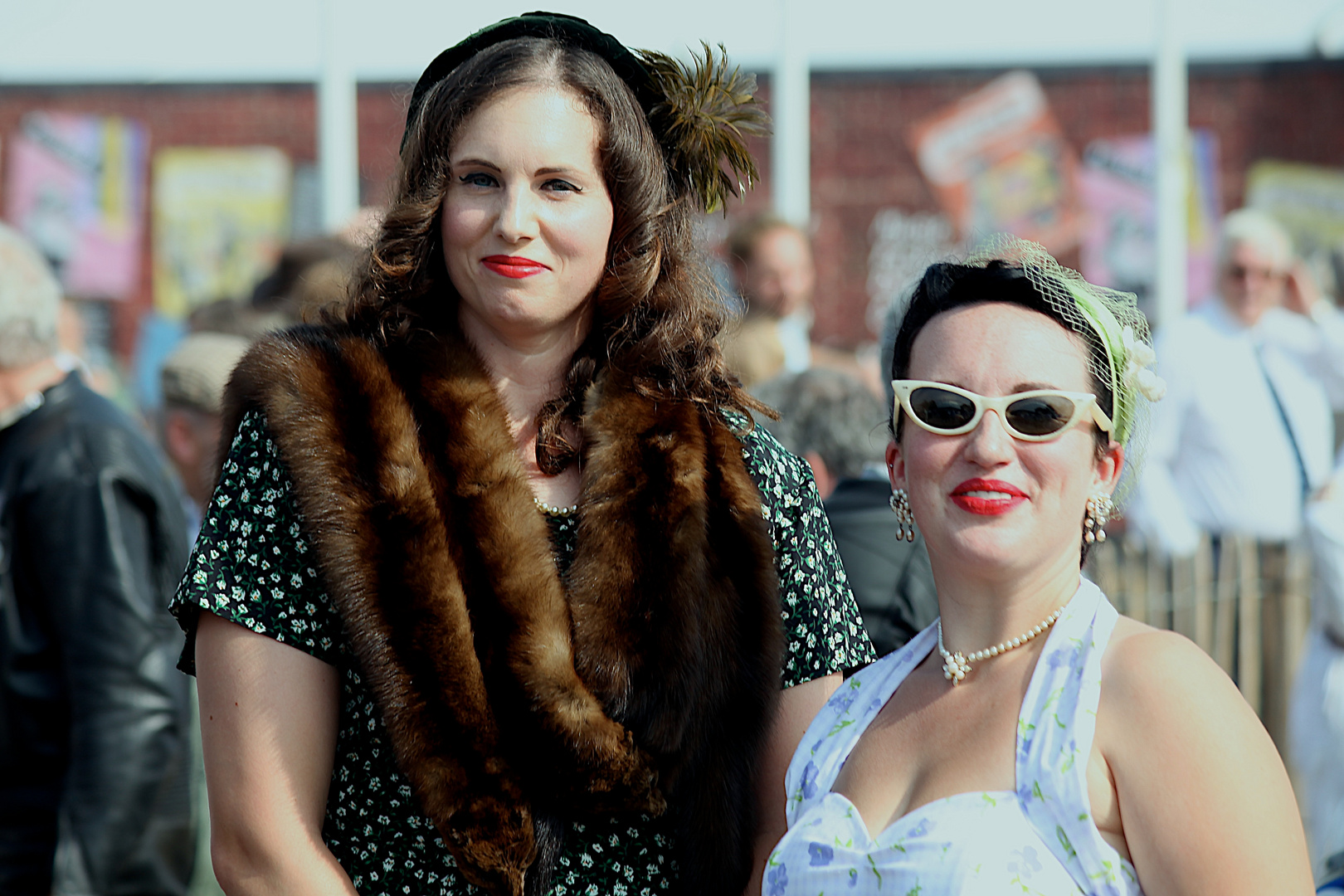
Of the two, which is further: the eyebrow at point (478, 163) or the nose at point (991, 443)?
the eyebrow at point (478, 163)

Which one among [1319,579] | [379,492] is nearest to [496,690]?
[379,492]

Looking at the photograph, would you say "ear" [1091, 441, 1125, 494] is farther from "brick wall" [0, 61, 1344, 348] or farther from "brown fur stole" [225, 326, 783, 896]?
"brick wall" [0, 61, 1344, 348]

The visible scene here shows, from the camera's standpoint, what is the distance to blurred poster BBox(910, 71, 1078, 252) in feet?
40.3

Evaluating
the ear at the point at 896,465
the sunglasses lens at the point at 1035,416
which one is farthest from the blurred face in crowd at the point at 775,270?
the sunglasses lens at the point at 1035,416

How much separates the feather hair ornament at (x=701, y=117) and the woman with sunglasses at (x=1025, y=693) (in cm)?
61

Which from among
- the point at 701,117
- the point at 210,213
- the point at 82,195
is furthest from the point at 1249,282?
the point at 82,195

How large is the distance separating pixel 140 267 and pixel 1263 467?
10.1m

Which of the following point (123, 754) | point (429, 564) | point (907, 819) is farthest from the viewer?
point (123, 754)

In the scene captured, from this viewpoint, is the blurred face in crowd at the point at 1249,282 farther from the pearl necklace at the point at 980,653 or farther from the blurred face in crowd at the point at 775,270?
the pearl necklace at the point at 980,653

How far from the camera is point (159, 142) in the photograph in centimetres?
1273

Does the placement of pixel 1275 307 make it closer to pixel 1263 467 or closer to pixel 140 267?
pixel 1263 467

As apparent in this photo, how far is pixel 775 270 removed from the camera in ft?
20.7

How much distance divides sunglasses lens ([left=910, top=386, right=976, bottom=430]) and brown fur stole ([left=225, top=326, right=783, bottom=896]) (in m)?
0.44

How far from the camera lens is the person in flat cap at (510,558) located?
2045mm
